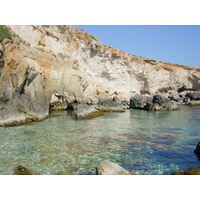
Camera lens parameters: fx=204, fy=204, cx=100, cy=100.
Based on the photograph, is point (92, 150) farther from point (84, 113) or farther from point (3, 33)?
point (3, 33)

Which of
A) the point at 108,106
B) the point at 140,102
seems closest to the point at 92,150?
the point at 108,106

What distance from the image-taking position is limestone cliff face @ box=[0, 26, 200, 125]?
15305 mm

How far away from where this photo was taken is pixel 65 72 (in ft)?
88.3

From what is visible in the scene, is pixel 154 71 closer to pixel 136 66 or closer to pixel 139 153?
pixel 136 66

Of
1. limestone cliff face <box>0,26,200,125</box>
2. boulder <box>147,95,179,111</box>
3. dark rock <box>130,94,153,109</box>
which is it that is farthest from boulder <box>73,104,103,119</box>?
dark rock <box>130,94,153,109</box>

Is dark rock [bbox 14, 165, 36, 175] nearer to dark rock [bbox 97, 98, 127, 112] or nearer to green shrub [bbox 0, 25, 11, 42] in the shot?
green shrub [bbox 0, 25, 11, 42]

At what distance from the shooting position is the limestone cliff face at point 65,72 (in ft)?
50.2

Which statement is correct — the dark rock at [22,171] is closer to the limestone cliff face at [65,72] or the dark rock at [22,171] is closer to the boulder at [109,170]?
the boulder at [109,170]

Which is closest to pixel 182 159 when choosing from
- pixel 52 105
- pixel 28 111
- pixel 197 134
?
pixel 197 134

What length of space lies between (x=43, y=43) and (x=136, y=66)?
24.8 metres

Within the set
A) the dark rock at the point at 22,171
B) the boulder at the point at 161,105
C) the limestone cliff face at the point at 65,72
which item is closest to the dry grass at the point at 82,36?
the limestone cliff face at the point at 65,72

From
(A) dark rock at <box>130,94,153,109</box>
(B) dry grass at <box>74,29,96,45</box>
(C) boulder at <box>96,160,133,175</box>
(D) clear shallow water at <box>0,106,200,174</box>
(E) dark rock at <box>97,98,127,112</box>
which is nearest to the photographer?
(C) boulder at <box>96,160,133,175</box>

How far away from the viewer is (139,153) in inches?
333

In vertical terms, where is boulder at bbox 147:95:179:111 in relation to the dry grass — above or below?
below
